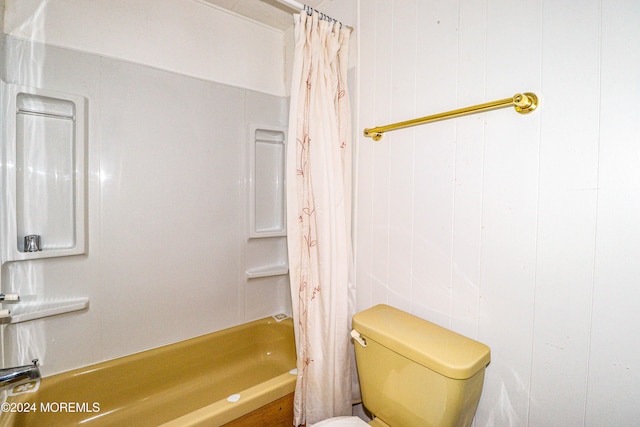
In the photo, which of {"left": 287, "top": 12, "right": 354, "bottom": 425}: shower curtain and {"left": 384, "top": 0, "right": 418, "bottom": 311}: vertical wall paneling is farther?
{"left": 287, "top": 12, "right": 354, "bottom": 425}: shower curtain

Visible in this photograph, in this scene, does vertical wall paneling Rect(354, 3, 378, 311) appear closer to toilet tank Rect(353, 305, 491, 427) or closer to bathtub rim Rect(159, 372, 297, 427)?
toilet tank Rect(353, 305, 491, 427)

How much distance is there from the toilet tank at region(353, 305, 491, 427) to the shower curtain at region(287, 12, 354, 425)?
0.25m

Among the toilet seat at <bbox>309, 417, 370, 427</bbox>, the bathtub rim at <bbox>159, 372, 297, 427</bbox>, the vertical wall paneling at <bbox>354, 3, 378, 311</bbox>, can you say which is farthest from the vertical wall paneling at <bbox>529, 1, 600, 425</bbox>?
the bathtub rim at <bbox>159, 372, 297, 427</bbox>

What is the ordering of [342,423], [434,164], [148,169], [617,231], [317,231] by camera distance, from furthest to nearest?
[148,169], [317,231], [434,164], [342,423], [617,231]

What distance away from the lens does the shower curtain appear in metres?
1.28

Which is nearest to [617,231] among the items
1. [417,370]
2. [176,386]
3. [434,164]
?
[434,164]

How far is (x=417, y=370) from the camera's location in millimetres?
900

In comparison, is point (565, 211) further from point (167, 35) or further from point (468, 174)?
point (167, 35)

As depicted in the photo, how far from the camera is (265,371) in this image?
72.7 inches

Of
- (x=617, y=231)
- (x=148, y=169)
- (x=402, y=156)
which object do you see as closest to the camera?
(x=617, y=231)

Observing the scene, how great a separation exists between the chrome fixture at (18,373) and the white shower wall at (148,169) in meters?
0.10

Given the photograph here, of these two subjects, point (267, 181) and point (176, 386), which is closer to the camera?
point (176, 386)

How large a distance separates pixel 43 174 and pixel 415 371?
5.76 feet

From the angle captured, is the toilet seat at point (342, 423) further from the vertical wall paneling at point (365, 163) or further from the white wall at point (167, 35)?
the white wall at point (167, 35)
